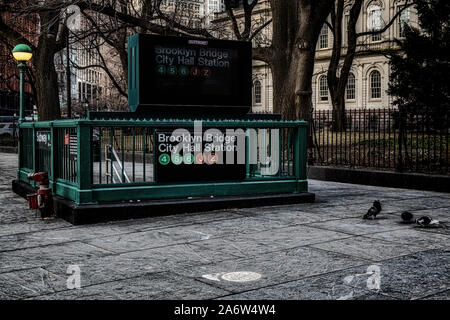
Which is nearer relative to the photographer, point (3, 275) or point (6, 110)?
point (3, 275)

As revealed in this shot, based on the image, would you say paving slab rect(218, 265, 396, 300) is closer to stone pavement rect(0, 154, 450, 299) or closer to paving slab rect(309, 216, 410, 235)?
stone pavement rect(0, 154, 450, 299)

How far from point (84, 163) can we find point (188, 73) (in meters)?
2.14

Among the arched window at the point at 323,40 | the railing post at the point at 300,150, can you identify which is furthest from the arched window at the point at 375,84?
the railing post at the point at 300,150

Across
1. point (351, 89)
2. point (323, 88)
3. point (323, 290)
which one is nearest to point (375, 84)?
point (351, 89)

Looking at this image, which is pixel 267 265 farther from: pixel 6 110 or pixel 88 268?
pixel 6 110

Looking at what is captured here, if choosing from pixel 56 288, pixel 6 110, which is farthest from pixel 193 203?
pixel 6 110

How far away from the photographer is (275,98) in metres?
18.4

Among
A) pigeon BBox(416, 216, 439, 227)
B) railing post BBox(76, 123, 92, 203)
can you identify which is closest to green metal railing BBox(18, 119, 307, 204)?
railing post BBox(76, 123, 92, 203)

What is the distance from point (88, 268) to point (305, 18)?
43.2ft

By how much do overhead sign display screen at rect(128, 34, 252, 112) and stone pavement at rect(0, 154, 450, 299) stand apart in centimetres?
178

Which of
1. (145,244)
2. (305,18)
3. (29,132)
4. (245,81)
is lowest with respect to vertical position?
(145,244)

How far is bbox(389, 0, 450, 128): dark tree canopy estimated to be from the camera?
63.0 feet

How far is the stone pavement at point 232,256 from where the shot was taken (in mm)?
4598

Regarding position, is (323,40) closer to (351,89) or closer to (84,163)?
(351,89)
